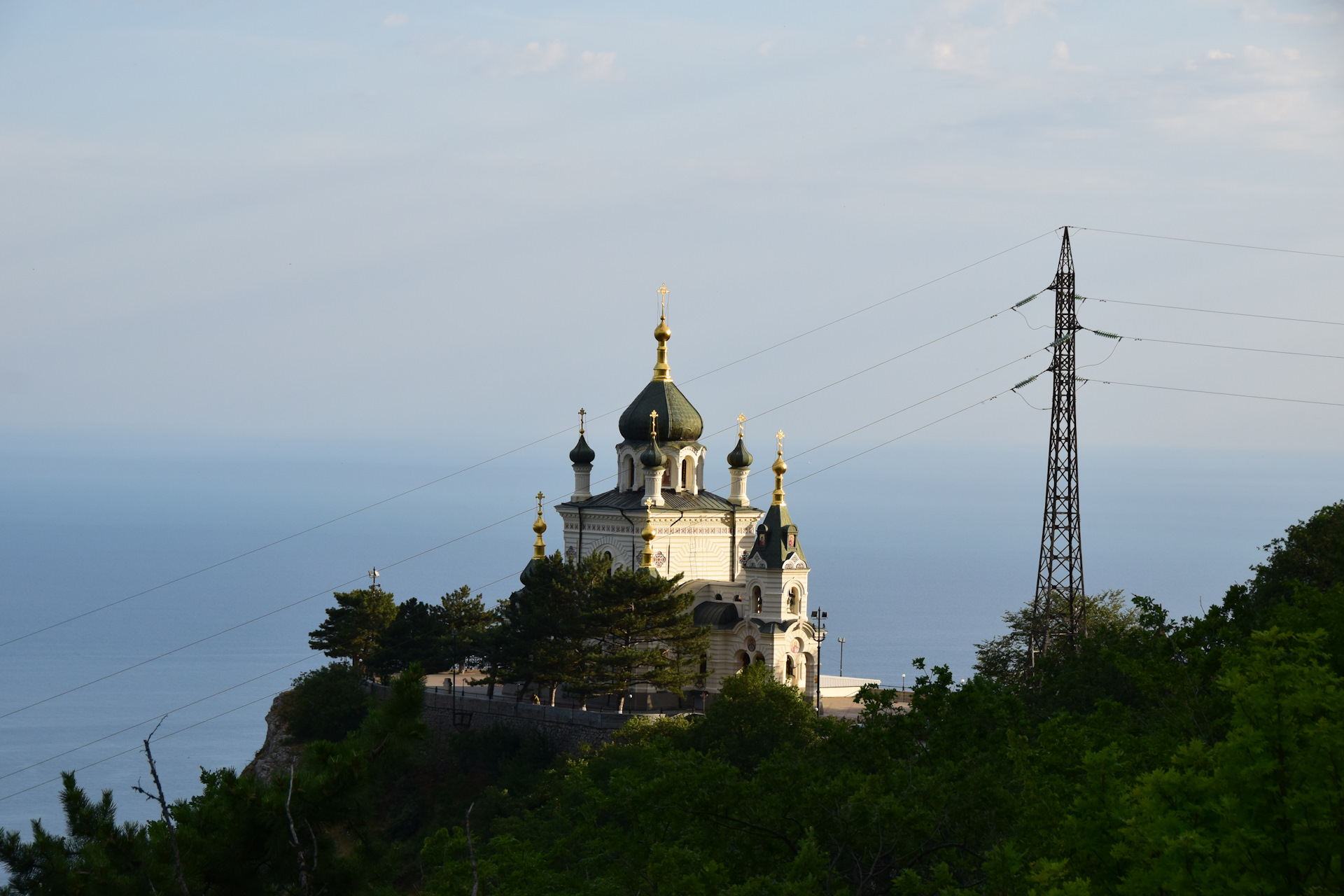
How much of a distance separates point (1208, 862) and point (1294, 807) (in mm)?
857

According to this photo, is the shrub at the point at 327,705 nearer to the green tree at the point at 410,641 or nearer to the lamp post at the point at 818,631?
the green tree at the point at 410,641

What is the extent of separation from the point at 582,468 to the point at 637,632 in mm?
8625

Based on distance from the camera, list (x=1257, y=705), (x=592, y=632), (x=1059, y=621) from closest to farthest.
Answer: (x=1257, y=705) < (x=1059, y=621) < (x=592, y=632)

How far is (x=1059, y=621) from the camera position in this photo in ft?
129

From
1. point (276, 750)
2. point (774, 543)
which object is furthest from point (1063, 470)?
point (276, 750)

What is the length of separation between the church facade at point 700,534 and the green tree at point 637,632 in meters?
2.11

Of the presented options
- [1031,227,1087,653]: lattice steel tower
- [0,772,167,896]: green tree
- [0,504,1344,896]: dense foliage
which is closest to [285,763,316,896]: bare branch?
[0,504,1344,896]: dense foliage

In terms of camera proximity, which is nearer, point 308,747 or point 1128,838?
point 1128,838

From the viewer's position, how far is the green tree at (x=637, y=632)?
1681 inches

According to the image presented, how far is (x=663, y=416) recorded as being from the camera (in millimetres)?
49219

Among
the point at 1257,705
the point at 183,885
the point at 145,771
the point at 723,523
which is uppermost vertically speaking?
the point at 723,523

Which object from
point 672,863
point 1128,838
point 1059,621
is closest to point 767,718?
point 1059,621

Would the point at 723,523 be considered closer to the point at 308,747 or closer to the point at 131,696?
the point at 308,747

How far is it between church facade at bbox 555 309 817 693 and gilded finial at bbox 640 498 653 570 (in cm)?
4
